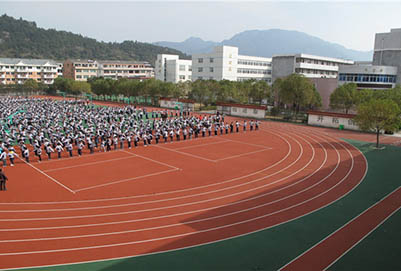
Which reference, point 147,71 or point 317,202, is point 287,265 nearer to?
point 317,202

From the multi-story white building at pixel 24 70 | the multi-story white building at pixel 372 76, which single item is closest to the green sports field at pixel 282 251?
the multi-story white building at pixel 372 76

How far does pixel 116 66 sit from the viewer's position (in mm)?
104250

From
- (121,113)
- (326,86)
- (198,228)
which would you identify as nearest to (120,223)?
(198,228)

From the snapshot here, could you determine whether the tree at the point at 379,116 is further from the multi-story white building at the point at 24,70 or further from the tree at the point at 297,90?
the multi-story white building at the point at 24,70

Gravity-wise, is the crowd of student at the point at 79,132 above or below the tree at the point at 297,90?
below

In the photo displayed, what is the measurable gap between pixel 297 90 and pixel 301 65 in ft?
98.7

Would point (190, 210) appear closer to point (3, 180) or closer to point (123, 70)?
point (3, 180)

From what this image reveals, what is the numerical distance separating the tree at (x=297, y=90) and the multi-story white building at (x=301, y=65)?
28.7 meters

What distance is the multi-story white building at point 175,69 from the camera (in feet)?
282

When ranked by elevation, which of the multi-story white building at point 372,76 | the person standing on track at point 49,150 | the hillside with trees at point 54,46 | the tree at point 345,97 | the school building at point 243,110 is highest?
the hillside with trees at point 54,46

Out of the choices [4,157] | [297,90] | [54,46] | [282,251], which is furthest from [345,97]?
[54,46]

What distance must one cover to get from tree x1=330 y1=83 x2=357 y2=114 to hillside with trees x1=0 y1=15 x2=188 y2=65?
443ft

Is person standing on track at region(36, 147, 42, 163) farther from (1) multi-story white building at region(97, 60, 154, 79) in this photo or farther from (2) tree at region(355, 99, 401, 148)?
(1) multi-story white building at region(97, 60, 154, 79)

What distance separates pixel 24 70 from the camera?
294 ft
